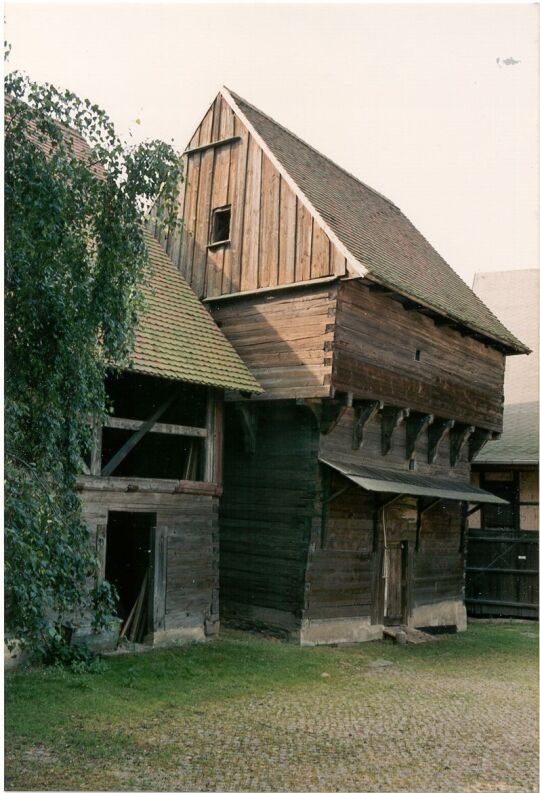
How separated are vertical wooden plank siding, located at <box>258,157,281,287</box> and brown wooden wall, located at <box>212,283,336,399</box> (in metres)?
0.44

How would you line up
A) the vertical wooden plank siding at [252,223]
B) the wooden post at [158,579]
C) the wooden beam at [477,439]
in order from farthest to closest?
the wooden beam at [477,439]
the vertical wooden plank siding at [252,223]
the wooden post at [158,579]

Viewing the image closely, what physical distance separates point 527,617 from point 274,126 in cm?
1482

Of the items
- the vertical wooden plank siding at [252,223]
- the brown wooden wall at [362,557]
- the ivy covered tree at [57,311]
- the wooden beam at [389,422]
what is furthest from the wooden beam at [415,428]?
the ivy covered tree at [57,311]

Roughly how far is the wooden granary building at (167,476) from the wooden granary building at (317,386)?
105 cm

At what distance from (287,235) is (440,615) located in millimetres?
10391

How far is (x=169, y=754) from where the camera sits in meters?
8.31

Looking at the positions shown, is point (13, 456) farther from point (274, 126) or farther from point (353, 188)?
point (353, 188)

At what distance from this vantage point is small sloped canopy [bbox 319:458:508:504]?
15.2 meters

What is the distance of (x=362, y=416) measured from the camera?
16562 millimetres

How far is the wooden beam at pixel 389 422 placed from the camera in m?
17.3

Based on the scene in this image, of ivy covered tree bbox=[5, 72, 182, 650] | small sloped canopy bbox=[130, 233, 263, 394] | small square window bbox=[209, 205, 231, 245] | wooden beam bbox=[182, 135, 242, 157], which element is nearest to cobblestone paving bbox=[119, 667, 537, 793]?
ivy covered tree bbox=[5, 72, 182, 650]

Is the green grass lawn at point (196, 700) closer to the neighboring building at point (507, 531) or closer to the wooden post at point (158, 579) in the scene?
the wooden post at point (158, 579)

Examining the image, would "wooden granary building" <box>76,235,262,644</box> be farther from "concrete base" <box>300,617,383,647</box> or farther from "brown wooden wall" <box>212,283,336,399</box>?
"concrete base" <box>300,617,383,647</box>

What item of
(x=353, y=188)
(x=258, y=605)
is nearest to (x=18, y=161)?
(x=258, y=605)
